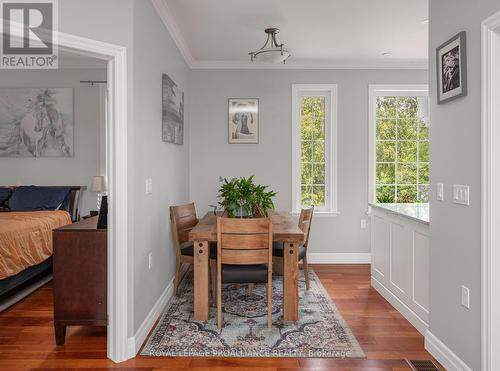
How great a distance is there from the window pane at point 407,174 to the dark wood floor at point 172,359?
6.93 ft

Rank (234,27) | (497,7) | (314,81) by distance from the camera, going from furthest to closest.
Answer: (314,81)
(234,27)
(497,7)

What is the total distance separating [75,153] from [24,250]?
1.84 m

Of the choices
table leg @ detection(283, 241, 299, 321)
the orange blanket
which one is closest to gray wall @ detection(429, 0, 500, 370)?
table leg @ detection(283, 241, 299, 321)

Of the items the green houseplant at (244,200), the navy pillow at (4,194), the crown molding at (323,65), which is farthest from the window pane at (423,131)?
the navy pillow at (4,194)

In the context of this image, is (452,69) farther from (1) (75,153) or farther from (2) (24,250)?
(1) (75,153)

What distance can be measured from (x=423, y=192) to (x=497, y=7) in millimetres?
3686

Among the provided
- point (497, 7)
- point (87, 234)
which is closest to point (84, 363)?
point (87, 234)

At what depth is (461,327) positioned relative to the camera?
2311 millimetres

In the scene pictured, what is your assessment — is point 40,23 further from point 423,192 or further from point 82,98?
point 423,192

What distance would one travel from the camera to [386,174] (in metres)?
5.33

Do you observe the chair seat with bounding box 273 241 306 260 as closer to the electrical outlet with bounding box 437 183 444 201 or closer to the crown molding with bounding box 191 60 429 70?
the electrical outlet with bounding box 437 183 444 201

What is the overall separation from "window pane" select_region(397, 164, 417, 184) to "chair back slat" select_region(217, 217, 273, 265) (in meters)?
3.07

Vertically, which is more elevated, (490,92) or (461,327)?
(490,92)

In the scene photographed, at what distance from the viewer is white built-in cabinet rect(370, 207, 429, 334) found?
118 inches
